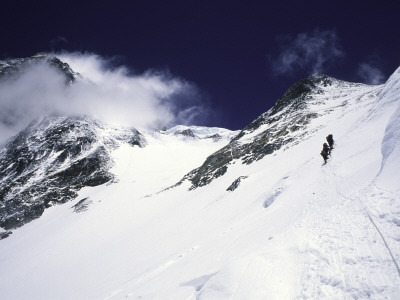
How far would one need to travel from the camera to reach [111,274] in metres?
24.8

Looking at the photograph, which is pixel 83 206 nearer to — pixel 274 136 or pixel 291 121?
pixel 274 136

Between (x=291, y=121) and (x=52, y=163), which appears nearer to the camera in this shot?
(x=291, y=121)

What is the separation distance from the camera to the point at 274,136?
54156 millimetres

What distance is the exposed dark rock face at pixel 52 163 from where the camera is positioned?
108 meters

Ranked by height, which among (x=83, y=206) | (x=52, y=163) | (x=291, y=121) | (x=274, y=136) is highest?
(x=52, y=163)

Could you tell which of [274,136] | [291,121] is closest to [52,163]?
[274,136]

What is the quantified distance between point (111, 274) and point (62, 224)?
65806 millimetres

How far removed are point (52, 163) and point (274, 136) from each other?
423 ft

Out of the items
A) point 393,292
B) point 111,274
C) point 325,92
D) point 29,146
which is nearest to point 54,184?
point 29,146

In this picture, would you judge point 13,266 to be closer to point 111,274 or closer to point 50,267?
point 50,267

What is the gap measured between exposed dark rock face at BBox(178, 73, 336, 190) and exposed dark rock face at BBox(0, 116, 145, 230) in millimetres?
69301

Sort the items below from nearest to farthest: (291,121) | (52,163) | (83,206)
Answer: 1. (291,121)
2. (83,206)
3. (52,163)

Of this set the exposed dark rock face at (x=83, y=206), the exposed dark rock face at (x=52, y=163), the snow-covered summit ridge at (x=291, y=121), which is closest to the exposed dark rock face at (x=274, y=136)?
the snow-covered summit ridge at (x=291, y=121)

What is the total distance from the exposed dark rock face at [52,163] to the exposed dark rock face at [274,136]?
6930 centimetres
